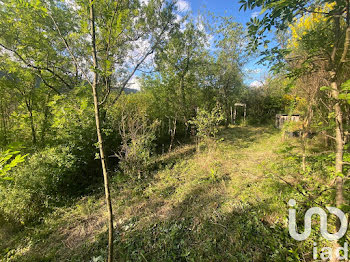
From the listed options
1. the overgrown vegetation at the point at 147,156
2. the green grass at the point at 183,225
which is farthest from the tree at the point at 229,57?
the green grass at the point at 183,225

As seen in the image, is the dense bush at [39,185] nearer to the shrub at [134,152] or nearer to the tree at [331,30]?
the shrub at [134,152]

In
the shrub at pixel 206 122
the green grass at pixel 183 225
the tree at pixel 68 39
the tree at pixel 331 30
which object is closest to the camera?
the tree at pixel 331 30

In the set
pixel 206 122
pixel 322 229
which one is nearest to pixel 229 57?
pixel 206 122

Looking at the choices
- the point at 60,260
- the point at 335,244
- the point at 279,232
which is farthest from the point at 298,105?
the point at 60,260

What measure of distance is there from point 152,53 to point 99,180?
5875 mm

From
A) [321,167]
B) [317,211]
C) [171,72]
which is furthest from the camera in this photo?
[171,72]

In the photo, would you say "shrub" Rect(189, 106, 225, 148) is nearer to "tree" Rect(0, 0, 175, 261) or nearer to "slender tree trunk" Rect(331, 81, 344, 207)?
"tree" Rect(0, 0, 175, 261)

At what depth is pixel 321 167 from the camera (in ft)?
10.6

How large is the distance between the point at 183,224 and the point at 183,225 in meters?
0.02

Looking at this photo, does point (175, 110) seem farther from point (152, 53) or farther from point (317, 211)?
point (317, 211)

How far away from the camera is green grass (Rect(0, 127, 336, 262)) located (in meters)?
1.93

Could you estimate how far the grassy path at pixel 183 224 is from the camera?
76.9 inches

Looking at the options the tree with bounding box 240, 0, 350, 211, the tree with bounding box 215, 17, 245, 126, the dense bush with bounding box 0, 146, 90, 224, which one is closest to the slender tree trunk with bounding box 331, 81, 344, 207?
the tree with bounding box 240, 0, 350, 211

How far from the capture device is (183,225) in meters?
2.41
